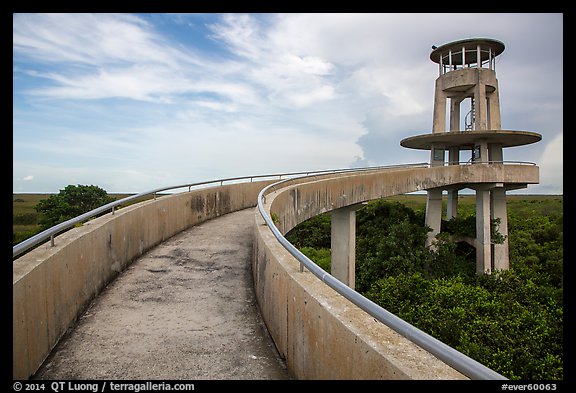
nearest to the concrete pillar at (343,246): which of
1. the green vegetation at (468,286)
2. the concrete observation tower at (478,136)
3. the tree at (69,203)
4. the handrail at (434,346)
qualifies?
the green vegetation at (468,286)

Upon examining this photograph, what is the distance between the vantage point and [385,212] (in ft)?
106

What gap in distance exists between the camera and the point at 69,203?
74.5ft

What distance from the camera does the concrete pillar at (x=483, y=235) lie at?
2609 centimetres

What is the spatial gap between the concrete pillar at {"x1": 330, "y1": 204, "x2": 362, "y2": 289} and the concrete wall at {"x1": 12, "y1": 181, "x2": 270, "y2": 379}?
1266 cm

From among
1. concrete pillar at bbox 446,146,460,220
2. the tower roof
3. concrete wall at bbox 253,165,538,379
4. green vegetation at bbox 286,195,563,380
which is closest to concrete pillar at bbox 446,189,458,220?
concrete pillar at bbox 446,146,460,220

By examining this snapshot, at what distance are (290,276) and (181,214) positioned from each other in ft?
24.9

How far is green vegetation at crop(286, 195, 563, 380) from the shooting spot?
42.0ft

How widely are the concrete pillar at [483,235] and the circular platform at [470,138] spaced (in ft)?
11.1

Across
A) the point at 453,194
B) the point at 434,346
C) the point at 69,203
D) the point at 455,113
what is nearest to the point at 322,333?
the point at 434,346

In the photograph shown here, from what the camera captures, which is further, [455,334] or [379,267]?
[379,267]

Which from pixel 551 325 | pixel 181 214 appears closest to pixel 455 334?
pixel 551 325

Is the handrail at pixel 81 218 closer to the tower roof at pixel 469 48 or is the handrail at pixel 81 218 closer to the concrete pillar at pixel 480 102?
the concrete pillar at pixel 480 102
